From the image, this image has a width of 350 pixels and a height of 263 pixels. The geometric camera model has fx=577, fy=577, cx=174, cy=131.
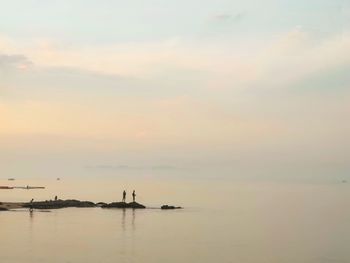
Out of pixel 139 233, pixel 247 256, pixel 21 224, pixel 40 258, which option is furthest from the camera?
pixel 21 224

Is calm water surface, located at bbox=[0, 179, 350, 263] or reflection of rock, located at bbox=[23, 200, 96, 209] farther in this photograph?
reflection of rock, located at bbox=[23, 200, 96, 209]

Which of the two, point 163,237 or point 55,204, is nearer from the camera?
point 163,237

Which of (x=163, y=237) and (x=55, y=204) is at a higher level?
(x=55, y=204)

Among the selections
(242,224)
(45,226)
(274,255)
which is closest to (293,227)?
(242,224)

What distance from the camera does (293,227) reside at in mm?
86875

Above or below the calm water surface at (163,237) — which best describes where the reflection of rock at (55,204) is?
above

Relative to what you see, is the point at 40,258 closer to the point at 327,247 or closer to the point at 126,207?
the point at 327,247

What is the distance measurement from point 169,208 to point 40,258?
59.2 metres

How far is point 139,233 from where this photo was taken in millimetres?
70562

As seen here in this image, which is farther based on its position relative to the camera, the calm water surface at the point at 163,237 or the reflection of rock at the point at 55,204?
the reflection of rock at the point at 55,204

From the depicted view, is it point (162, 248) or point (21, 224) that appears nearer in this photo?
point (162, 248)

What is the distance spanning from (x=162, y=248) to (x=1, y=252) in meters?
15.8

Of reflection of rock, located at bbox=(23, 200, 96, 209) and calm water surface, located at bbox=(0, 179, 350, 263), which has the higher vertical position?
reflection of rock, located at bbox=(23, 200, 96, 209)

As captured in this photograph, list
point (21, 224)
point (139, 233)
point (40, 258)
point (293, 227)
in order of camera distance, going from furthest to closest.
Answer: point (293, 227) → point (21, 224) → point (139, 233) → point (40, 258)
